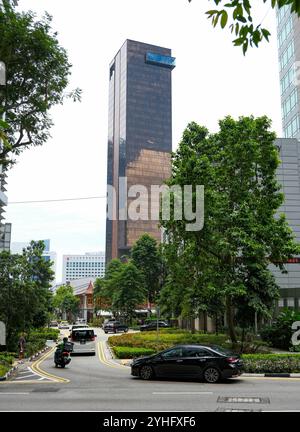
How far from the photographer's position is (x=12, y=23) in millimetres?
14859

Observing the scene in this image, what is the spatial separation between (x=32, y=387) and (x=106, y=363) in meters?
9.14

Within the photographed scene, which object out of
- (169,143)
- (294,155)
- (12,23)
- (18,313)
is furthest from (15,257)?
(169,143)

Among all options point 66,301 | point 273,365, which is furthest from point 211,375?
point 66,301

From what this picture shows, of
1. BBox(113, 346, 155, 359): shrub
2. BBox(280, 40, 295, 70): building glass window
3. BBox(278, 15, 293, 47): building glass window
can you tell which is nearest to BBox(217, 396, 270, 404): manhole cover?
BBox(113, 346, 155, 359): shrub

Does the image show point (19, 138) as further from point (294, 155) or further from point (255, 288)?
point (294, 155)

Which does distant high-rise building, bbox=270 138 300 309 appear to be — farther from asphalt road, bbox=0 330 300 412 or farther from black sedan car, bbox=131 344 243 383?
black sedan car, bbox=131 344 243 383

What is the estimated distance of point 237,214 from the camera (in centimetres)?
2520

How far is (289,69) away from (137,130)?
4208 inches

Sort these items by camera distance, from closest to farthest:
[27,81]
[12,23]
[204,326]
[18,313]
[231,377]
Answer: [12,23], [231,377], [27,81], [18,313], [204,326]

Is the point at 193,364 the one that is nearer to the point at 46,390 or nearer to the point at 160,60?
the point at 46,390

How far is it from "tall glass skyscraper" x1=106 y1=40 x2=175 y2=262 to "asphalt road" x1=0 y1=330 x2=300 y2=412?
428 feet

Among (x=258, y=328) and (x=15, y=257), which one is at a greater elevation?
(x=15, y=257)

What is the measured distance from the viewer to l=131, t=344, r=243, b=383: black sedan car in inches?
627

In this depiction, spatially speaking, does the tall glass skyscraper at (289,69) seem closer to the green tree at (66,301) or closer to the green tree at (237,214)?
the green tree at (237,214)
